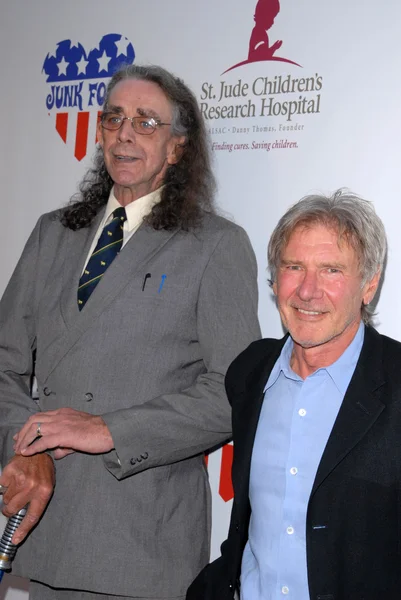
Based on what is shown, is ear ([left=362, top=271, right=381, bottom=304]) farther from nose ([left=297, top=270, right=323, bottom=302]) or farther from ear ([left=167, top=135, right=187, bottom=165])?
ear ([left=167, top=135, right=187, bottom=165])

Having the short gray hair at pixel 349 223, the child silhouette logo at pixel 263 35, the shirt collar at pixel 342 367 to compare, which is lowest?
the shirt collar at pixel 342 367

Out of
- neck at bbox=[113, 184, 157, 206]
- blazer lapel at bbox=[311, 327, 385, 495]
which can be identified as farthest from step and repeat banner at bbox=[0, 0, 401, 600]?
blazer lapel at bbox=[311, 327, 385, 495]

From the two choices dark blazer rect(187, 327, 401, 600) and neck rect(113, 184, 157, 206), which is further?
neck rect(113, 184, 157, 206)

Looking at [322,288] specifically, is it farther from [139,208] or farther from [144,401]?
[139,208]

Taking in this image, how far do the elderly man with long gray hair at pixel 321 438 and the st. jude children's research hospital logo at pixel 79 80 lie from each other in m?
1.42

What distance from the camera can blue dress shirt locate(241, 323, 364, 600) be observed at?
1955 mm

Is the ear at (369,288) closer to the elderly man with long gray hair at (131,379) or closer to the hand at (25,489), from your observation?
the elderly man with long gray hair at (131,379)

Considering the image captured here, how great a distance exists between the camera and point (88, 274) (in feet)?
8.51

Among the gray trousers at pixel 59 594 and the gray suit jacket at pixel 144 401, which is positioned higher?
the gray suit jacket at pixel 144 401

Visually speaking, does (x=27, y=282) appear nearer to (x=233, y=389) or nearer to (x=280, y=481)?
(x=233, y=389)

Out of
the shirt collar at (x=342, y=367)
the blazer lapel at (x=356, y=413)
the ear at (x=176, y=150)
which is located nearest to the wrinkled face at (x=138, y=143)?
the ear at (x=176, y=150)

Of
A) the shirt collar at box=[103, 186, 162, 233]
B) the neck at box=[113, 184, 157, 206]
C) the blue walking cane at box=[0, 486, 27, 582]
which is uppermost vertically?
the neck at box=[113, 184, 157, 206]

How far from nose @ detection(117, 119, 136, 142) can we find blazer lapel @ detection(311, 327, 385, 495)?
101 centimetres

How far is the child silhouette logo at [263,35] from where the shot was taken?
9.32 feet
